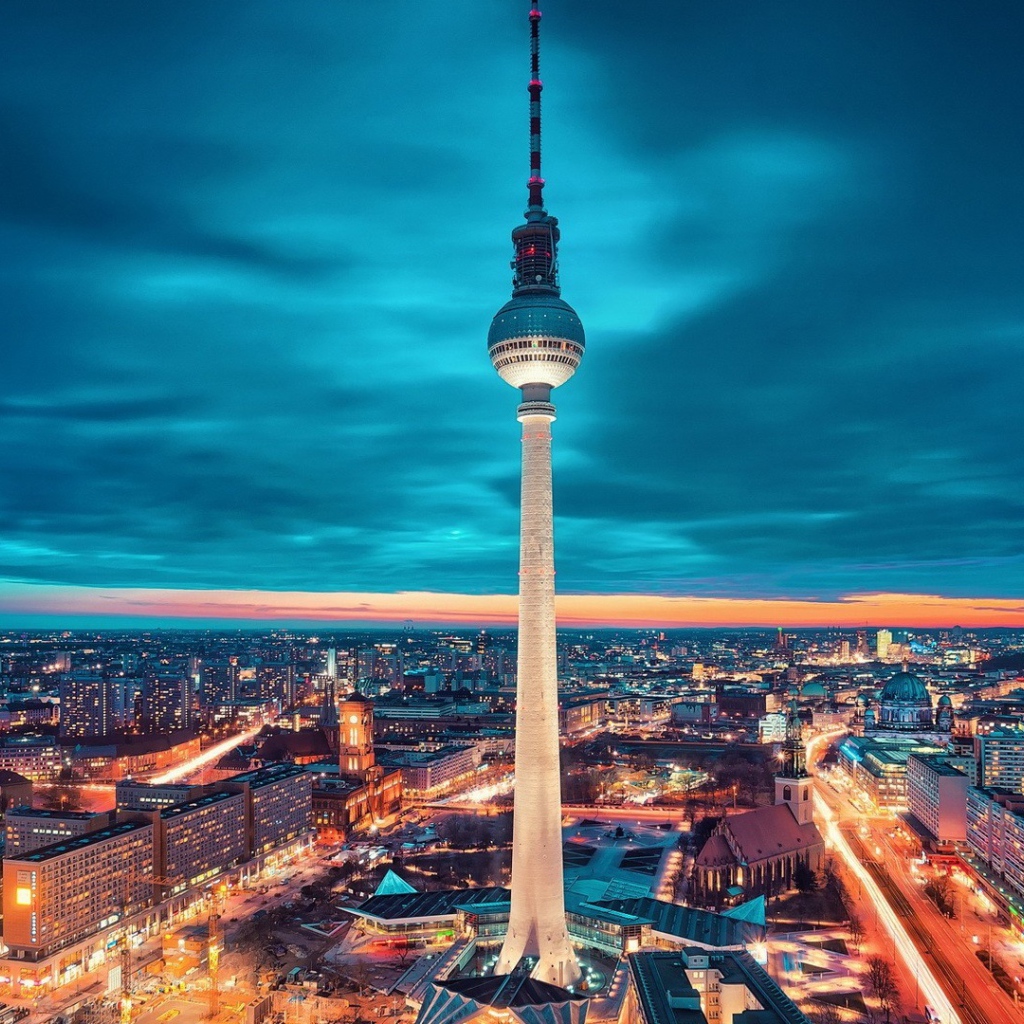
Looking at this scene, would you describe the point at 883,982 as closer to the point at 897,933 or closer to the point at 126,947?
the point at 897,933

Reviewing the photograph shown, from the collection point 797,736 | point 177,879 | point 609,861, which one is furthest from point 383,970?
point 797,736

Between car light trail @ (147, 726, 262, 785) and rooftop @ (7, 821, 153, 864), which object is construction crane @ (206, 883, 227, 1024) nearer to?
rooftop @ (7, 821, 153, 864)

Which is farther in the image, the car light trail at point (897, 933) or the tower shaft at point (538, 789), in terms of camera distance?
the car light trail at point (897, 933)

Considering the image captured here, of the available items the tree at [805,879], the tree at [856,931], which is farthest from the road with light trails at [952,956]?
the tree at [805,879]

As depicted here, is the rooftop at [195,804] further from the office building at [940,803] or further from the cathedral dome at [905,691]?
the cathedral dome at [905,691]

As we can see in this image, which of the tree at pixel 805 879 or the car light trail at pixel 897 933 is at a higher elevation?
the tree at pixel 805 879

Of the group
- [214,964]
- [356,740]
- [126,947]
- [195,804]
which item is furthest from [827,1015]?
[356,740]

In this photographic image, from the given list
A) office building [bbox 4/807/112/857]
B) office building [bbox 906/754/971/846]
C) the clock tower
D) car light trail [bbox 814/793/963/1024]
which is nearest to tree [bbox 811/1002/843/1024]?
car light trail [bbox 814/793/963/1024]
